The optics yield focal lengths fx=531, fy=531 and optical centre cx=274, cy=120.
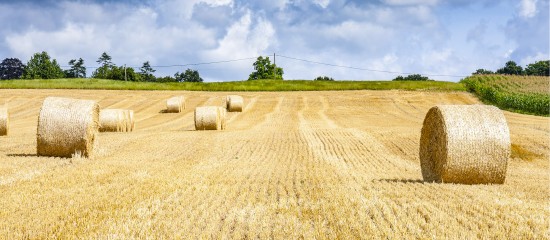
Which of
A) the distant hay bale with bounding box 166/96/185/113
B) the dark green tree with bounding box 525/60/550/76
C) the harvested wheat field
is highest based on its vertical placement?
the dark green tree with bounding box 525/60/550/76

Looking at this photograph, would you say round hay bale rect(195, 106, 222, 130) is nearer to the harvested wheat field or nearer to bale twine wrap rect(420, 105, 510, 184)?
the harvested wheat field

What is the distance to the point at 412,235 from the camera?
21.5ft

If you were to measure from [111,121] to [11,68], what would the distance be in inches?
6827

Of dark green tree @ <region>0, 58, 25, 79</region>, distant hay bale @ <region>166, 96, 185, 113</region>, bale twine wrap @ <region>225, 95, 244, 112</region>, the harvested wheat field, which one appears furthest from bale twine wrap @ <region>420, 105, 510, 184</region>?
dark green tree @ <region>0, 58, 25, 79</region>

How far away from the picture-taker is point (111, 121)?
25.4 metres

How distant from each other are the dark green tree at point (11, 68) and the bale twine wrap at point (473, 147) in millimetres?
188394

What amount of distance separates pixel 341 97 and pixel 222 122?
1045 inches

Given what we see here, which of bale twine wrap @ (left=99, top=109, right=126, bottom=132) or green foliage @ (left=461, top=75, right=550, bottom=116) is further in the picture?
green foliage @ (left=461, top=75, right=550, bottom=116)

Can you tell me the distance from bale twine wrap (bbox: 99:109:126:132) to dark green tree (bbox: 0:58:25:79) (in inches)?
6714

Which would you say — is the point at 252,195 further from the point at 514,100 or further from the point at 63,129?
the point at 514,100

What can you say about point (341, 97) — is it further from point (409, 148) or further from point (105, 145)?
point (105, 145)

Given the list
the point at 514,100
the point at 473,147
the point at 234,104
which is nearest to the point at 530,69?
the point at 514,100

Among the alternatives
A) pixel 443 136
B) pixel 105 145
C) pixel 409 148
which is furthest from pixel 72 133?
pixel 409 148

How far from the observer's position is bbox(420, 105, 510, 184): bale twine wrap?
11164mm
